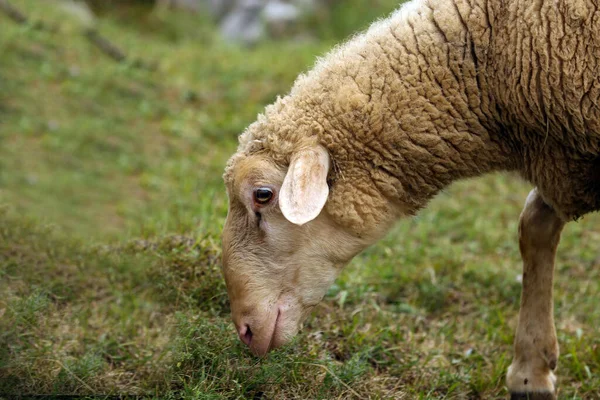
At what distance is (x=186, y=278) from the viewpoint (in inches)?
166

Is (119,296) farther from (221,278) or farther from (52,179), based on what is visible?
(52,179)

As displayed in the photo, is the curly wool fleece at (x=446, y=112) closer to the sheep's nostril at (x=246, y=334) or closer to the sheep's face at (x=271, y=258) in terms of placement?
the sheep's face at (x=271, y=258)

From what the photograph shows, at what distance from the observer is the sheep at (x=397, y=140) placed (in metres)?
3.51

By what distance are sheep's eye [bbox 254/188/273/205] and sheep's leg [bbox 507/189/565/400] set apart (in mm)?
1490

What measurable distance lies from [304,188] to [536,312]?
62.2 inches

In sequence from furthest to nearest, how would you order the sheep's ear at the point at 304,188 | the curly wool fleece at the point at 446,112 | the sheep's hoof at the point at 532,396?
the sheep's hoof at the point at 532,396
the curly wool fleece at the point at 446,112
the sheep's ear at the point at 304,188

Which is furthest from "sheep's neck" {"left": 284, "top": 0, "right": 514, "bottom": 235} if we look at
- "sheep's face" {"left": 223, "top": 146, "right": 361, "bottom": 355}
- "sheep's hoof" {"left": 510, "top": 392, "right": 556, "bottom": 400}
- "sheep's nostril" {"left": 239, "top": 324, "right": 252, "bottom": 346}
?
"sheep's hoof" {"left": 510, "top": 392, "right": 556, "bottom": 400}

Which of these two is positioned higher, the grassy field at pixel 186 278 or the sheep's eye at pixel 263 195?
the sheep's eye at pixel 263 195

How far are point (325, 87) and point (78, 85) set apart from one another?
5.28 meters

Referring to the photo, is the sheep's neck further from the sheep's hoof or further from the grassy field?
the sheep's hoof

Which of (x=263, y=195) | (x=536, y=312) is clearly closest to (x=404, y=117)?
(x=263, y=195)

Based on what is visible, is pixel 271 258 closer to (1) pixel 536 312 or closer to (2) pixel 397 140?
(2) pixel 397 140

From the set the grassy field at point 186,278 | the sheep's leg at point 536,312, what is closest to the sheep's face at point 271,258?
the grassy field at point 186,278

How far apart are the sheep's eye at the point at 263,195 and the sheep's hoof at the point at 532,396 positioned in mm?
1583
